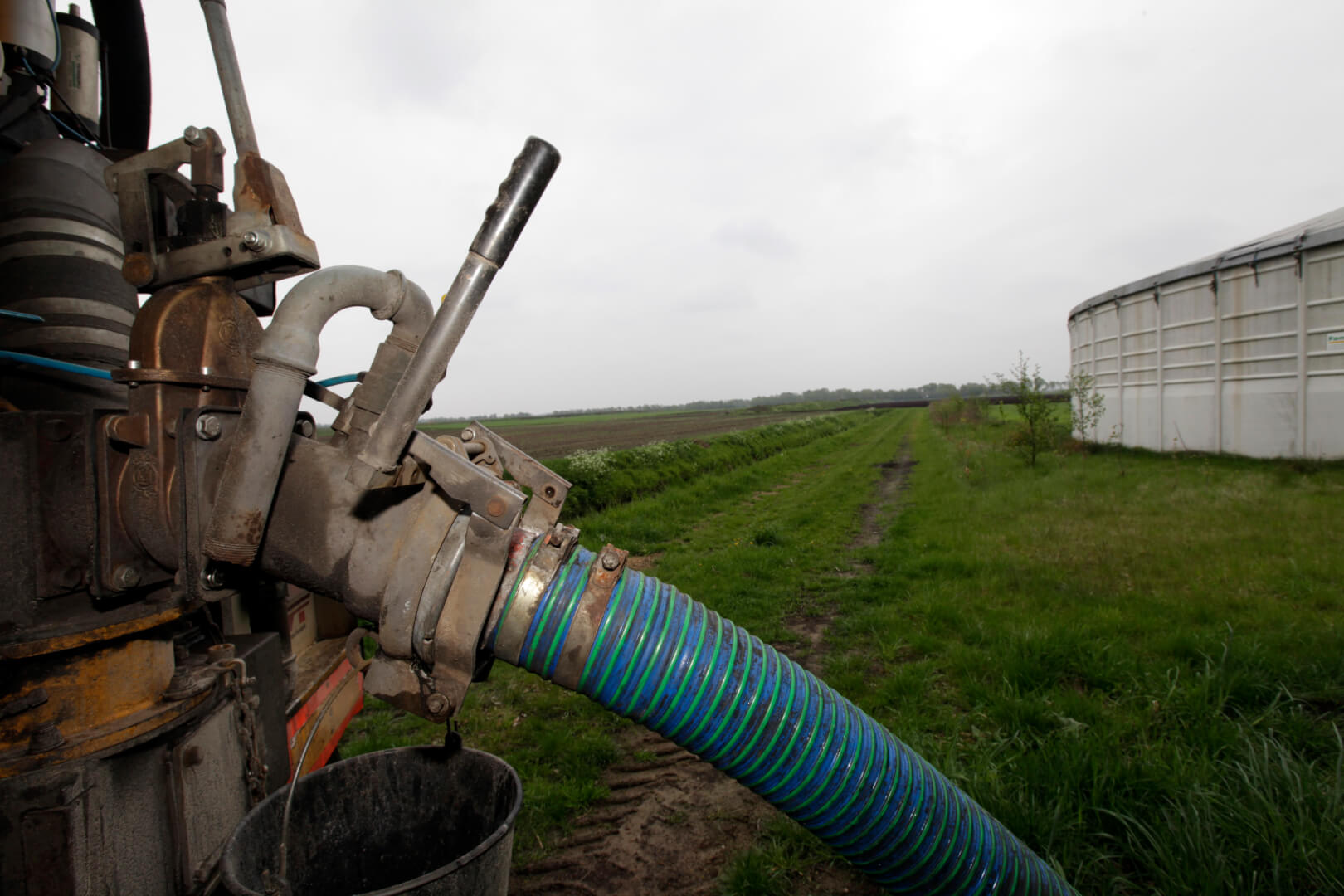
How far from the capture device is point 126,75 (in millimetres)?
2918

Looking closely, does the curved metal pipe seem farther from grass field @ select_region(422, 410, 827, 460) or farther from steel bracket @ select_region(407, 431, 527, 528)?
grass field @ select_region(422, 410, 827, 460)

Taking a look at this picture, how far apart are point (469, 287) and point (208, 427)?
672 millimetres

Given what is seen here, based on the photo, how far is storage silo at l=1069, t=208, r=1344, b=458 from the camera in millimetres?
12156

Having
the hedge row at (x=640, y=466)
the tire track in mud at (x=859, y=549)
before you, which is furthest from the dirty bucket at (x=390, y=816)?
the hedge row at (x=640, y=466)

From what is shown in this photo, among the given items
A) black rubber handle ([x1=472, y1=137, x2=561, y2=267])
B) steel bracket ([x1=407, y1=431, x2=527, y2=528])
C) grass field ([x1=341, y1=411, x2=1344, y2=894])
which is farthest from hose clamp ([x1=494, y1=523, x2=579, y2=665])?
grass field ([x1=341, y1=411, x2=1344, y2=894])

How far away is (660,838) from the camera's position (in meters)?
3.16

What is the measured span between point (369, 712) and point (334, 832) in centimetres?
267

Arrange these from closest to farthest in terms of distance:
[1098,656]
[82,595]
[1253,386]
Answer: [82,595] < [1098,656] < [1253,386]

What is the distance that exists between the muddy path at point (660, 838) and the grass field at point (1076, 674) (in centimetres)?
10

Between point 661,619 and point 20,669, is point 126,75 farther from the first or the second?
point 661,619

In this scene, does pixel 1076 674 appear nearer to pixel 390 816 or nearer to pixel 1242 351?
pixel 390 816

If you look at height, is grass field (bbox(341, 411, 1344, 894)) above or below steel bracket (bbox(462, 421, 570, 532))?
below

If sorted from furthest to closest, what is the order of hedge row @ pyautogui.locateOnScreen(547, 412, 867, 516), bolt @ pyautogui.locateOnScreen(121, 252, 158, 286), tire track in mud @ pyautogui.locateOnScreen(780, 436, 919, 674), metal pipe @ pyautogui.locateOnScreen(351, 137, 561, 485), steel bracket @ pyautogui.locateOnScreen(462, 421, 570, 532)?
hedge row @ pyautogui.locateOnScreen(547, 412, 867, 516) → tire track in mud @ pyautogui.locateOnScreen(780, 436, 919, 674) → steel bracket @ pyautogui.locateOnScreen(462, 421, 570, 532) → bolt @ pyautogui.locateOnScreen(121, 252, 158, 286) → metal pipe @ pyautogui.locateOnScreen(351, 137, 561, 485)

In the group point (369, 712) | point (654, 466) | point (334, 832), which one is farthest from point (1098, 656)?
point (654, 466)
